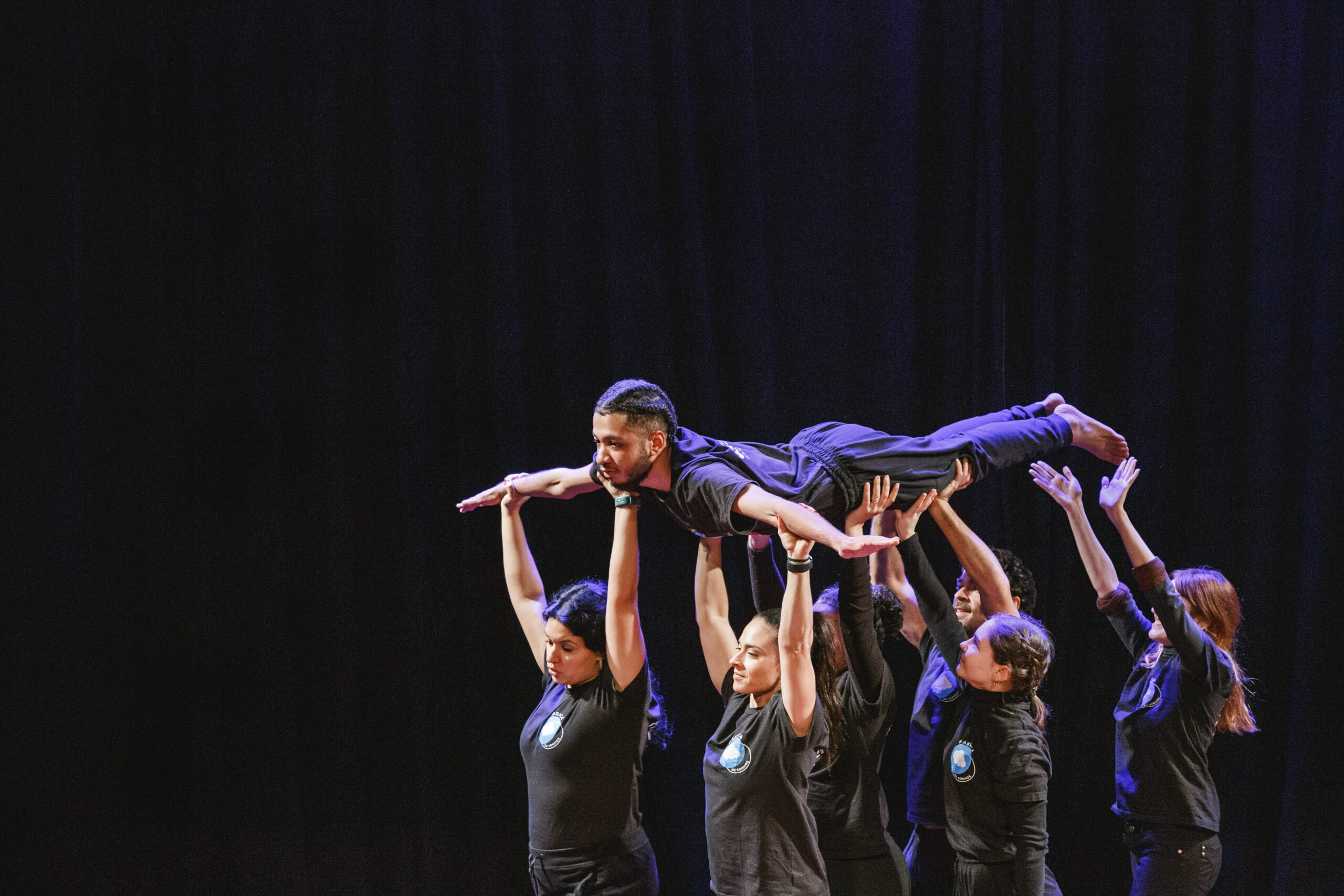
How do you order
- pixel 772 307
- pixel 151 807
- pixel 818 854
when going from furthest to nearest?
pixel 772 307, pixel 151 807, pixel 818 854

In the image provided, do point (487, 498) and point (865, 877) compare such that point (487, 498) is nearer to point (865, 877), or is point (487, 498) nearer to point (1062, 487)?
point (865, 877)

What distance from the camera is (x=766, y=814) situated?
2508mm

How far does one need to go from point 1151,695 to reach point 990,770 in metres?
0.68

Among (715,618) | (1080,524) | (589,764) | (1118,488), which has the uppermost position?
(1118,488)

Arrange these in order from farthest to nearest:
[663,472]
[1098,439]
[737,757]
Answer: [1098,439] < [663,472] < [737,757]

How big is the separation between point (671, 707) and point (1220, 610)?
6.37 feet

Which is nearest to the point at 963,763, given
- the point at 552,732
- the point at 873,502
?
the point at 873,502

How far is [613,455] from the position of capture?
280 centimetres

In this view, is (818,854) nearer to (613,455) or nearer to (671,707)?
(613,455)

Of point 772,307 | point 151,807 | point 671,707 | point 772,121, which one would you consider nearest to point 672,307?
point 772,307

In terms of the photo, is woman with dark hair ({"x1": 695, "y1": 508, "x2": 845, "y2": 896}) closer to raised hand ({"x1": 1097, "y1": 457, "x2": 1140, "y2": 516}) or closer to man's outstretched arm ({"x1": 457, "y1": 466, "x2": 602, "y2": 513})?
man's outstretched arm ({"x1": 457, "y1": 466, "x2": 602, "y2": 513})

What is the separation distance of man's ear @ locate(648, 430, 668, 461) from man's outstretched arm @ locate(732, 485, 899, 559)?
0.32 m

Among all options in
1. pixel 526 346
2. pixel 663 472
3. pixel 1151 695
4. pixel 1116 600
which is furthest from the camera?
pixel 526 346

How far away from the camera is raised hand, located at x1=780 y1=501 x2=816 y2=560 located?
243 cm
